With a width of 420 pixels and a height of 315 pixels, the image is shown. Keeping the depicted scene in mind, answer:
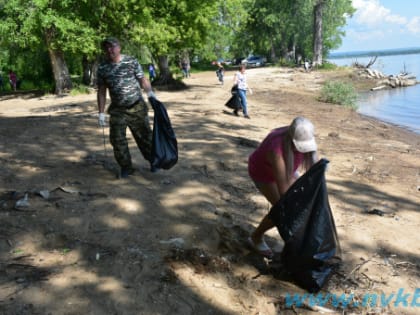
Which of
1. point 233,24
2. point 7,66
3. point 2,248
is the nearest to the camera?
point 2,248

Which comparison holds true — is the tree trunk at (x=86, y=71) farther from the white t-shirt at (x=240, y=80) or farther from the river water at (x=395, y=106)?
the white t-shirt at (x=240, y=80)

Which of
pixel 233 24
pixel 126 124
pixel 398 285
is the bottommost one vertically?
pixel 398 285

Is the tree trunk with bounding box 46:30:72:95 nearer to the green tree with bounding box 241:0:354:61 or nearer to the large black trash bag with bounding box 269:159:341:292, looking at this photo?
the large black trash bag with bounding box 269:159:341:292

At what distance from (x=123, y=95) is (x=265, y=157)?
2386 millimetres

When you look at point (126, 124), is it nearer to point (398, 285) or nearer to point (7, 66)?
point (398, 285)

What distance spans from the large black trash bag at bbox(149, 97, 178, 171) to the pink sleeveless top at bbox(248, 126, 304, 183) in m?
1.86

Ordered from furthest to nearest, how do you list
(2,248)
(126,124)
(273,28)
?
(273,28), (126,124), (2,248)

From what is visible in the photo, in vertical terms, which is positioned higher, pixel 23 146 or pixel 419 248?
pixel 23 146

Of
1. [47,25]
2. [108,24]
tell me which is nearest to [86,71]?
[108,24]

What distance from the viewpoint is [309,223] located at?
346 cm

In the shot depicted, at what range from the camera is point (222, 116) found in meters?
12.3

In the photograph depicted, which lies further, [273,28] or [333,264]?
[273,28]

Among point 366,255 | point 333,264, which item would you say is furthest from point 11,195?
point 366,255

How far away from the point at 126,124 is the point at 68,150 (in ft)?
7.75
